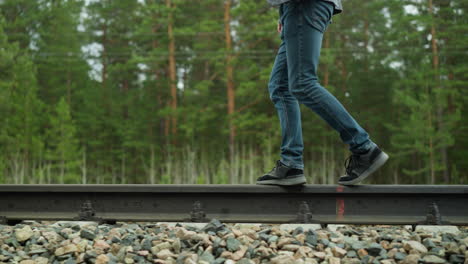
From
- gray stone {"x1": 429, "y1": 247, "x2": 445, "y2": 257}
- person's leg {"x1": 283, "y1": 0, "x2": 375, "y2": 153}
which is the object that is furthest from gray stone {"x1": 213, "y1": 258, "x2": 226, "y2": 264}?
person's leg {"x1": 283, "y1": 0, "x2": 375, "y2": 153}

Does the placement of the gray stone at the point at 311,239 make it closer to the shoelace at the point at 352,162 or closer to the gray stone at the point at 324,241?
the gray stone at the point at 324,241

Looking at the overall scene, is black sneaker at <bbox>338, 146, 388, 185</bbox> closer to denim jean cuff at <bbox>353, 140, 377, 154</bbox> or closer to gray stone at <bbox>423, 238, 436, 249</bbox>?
denim jean cuff at <bbox>353, 140, 377, 154</bbox>

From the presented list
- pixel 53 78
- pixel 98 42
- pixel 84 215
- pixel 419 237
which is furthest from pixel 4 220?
pixel 98 42

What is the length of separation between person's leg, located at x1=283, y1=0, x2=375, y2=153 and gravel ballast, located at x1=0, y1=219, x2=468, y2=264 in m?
0.71

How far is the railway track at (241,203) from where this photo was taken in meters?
3.21

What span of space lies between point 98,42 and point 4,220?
22.6 metres

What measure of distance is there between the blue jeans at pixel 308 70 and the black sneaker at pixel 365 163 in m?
0.05

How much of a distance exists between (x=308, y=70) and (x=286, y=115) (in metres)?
0.43

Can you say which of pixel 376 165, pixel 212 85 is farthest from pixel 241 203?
pixel 212 85

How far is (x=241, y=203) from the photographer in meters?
3.42

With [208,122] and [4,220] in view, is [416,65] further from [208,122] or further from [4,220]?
[4,220]

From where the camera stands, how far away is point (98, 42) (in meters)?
24.6

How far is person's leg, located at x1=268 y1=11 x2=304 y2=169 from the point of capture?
3.22 meters

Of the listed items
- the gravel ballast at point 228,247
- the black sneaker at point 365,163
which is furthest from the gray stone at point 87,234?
the black sneaker at point 365,163
